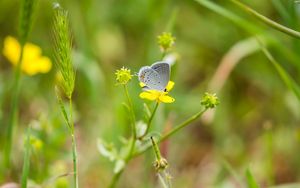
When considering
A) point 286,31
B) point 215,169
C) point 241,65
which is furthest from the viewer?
point 241,65

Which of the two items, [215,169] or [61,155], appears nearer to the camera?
[61,155]

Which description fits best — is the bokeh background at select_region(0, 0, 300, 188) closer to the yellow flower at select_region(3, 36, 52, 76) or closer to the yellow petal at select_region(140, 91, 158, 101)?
the yellow flower at select_region(3, 36, 52, 76)

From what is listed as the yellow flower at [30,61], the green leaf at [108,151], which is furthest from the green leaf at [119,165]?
the yellow flower at [30,61]

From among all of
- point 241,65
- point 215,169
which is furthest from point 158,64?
point 241,65

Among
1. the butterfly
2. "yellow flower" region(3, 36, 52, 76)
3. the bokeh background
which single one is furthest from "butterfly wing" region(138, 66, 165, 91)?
"yellow flower" region(3, 36, 52, 76)

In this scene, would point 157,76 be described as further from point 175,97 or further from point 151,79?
point 175,97

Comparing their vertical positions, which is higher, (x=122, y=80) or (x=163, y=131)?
(x=163, y=131)

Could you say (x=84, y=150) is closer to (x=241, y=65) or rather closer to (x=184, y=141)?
(x=184, y=141)
